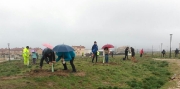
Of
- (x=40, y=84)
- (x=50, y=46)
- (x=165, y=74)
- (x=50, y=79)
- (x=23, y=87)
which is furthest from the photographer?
(x=165, y=74)

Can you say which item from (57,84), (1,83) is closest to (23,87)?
(1,83)

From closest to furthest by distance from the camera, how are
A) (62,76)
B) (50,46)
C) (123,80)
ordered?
(62,76) < (50,46) < (123,80)

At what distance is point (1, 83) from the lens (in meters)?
9.92

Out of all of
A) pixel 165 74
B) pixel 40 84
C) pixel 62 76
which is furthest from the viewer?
pixel 165 74

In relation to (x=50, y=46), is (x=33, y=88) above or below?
below

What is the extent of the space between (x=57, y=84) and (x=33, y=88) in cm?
144

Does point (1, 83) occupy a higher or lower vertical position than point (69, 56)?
lower

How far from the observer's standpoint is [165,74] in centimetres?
1880

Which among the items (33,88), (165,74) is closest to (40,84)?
(33,88)

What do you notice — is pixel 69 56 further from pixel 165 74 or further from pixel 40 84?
pixel 165 74

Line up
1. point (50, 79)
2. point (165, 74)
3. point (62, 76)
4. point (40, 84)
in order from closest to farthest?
point (40, 84) → point (50, 79) → point (62, 76) → point (165, 74)

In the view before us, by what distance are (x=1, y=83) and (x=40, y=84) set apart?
179 cm

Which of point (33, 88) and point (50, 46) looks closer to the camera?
point (33, 88)

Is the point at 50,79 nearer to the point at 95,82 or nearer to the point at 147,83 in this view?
the point at 95,82
